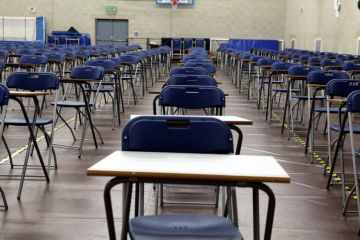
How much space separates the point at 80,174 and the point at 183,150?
11.4 ft

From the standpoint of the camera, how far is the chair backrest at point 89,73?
8.51 m

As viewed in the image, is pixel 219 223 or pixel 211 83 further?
pixel 211 83

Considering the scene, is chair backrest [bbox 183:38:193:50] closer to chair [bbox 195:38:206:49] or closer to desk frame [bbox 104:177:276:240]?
chair [bbox 195:38:206:49]

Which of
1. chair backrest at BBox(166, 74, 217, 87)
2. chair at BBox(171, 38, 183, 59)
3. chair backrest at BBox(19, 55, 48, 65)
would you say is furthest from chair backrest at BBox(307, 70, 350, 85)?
chair at BBox(171, 38, 183, 59)

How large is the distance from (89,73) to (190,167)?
626 centimetres

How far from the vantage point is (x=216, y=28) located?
3362 cm

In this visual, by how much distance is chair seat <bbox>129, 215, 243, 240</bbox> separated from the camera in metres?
2.82

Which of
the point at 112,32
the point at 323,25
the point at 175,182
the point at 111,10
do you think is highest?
the point at 111,10

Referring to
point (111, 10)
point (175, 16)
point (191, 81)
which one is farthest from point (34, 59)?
point (175, 16)

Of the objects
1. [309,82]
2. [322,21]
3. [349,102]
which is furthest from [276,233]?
[322,21]

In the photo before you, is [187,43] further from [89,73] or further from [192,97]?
[192,97]

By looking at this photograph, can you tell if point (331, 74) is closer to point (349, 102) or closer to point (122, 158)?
point (349, 102)

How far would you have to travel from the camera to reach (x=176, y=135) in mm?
3105

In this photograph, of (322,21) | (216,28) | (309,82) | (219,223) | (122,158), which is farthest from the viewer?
(216,28)
